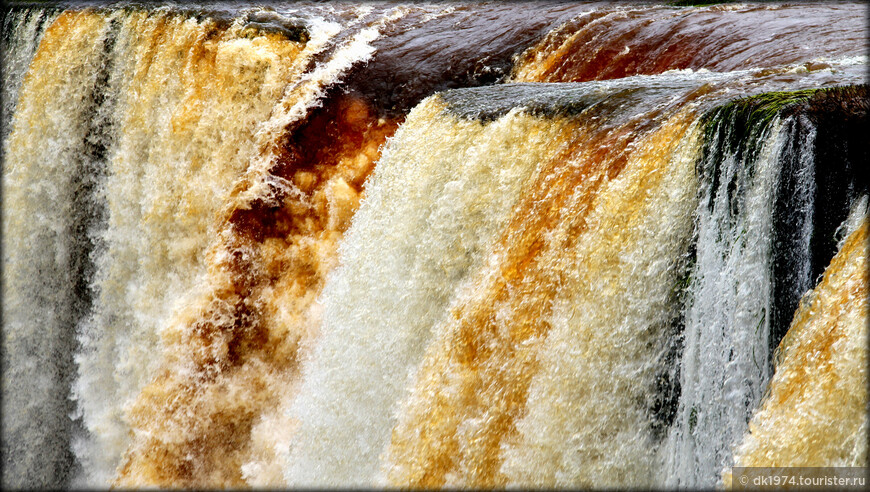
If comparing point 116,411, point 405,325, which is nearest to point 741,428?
point 405,325

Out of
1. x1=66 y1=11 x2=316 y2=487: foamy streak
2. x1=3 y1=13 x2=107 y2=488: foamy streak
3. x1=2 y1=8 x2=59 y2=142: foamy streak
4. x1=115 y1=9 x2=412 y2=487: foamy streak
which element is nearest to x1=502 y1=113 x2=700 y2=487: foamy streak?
x1=115 y1=9 x2=412 y2=487: foamy streak

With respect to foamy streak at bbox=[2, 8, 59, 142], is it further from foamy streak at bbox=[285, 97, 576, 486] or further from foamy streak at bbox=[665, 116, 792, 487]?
foamy streak at bbox=[665, 116, 792, 487]

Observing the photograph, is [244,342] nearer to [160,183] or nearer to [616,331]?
[160,183]

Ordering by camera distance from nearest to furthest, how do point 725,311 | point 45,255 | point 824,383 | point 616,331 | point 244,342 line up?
1. point 824,383
2. point 725,311
3. point 616,331
4. point 244,342
5. point 45,255

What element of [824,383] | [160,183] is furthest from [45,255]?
[824,383]

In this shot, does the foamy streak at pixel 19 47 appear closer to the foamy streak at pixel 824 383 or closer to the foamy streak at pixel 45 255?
the foamy streak at pixel 45 255

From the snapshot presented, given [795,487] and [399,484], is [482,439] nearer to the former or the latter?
[399,484]

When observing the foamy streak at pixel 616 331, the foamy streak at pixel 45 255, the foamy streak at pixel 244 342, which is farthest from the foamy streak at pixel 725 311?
the foamy streak at pixel 45 255
